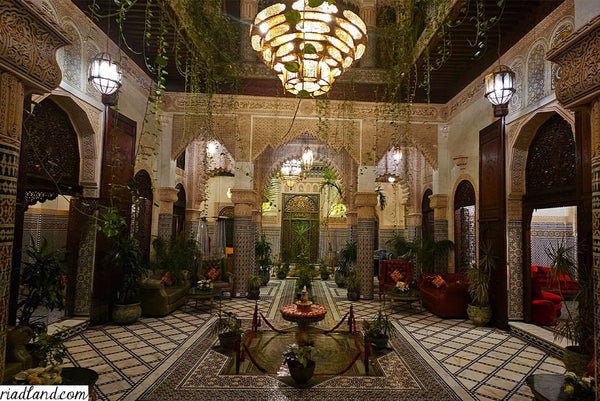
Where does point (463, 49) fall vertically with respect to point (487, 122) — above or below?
above

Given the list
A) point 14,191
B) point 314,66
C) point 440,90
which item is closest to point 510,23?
point 440,90

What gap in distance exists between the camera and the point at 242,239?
27.1 feet

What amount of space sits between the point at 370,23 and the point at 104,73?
5.31 m

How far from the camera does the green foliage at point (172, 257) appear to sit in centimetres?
750

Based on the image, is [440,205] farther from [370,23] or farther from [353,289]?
[370,23]

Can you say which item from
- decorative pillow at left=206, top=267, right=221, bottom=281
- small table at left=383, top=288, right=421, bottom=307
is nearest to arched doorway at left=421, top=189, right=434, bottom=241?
small table at left=383, top=288, right=421, bottom=307

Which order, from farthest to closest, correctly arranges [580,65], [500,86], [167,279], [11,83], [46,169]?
[167,279], [500,86], [46,169], [580,65], [11,83]

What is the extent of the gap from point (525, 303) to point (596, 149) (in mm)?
4768

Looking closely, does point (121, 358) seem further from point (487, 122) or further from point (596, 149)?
point (487, 122)

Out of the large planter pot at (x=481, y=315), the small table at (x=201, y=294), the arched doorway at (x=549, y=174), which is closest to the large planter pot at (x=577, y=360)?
the arched doorway at (x=549, y=174)

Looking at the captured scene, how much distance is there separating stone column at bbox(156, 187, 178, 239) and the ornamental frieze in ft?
20.6

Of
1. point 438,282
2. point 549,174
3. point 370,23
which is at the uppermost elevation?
point 370,23

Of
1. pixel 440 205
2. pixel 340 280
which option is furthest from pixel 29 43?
pixel 340 280

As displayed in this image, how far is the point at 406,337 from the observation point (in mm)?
5406
